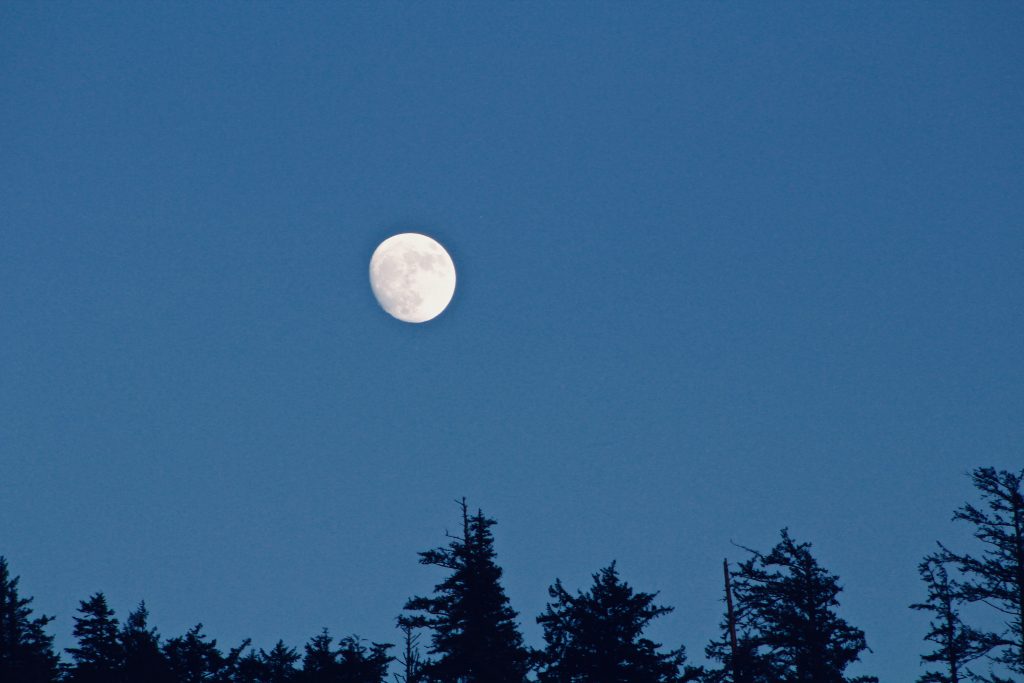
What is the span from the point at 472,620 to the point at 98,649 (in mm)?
18778

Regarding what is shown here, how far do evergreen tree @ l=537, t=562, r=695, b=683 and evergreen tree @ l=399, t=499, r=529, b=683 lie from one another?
178cm

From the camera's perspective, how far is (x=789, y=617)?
36781 millimetres

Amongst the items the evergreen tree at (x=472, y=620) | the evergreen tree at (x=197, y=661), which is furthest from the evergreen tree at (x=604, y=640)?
the evergreen tree at (x=197, y=661)

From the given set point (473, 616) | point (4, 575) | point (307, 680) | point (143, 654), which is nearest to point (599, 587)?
point (473, 616)

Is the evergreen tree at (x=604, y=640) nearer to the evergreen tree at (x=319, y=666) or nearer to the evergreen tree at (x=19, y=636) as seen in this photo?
the evergreen tree at (x=319, y=666)

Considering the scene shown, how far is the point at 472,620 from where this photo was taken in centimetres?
4056

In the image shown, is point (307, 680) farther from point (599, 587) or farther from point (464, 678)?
point (599, 587)

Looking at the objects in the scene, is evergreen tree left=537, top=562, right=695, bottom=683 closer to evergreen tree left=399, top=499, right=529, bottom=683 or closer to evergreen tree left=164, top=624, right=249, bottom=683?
evergreen tree left=399, top=499, right=529, bottom=683

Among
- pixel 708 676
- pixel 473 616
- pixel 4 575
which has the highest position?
pixel 4 575

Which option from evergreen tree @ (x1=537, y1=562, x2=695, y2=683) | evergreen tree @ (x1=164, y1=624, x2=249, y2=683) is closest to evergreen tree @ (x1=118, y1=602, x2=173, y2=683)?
evergreen tree @ (x1=164, y1=624, x2=249, y2=683)

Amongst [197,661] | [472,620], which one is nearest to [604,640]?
[472,620]

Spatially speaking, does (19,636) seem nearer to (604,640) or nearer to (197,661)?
(197,661)

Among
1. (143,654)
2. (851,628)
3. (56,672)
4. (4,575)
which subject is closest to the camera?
(851,628)

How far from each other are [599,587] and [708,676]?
17.4 ft
